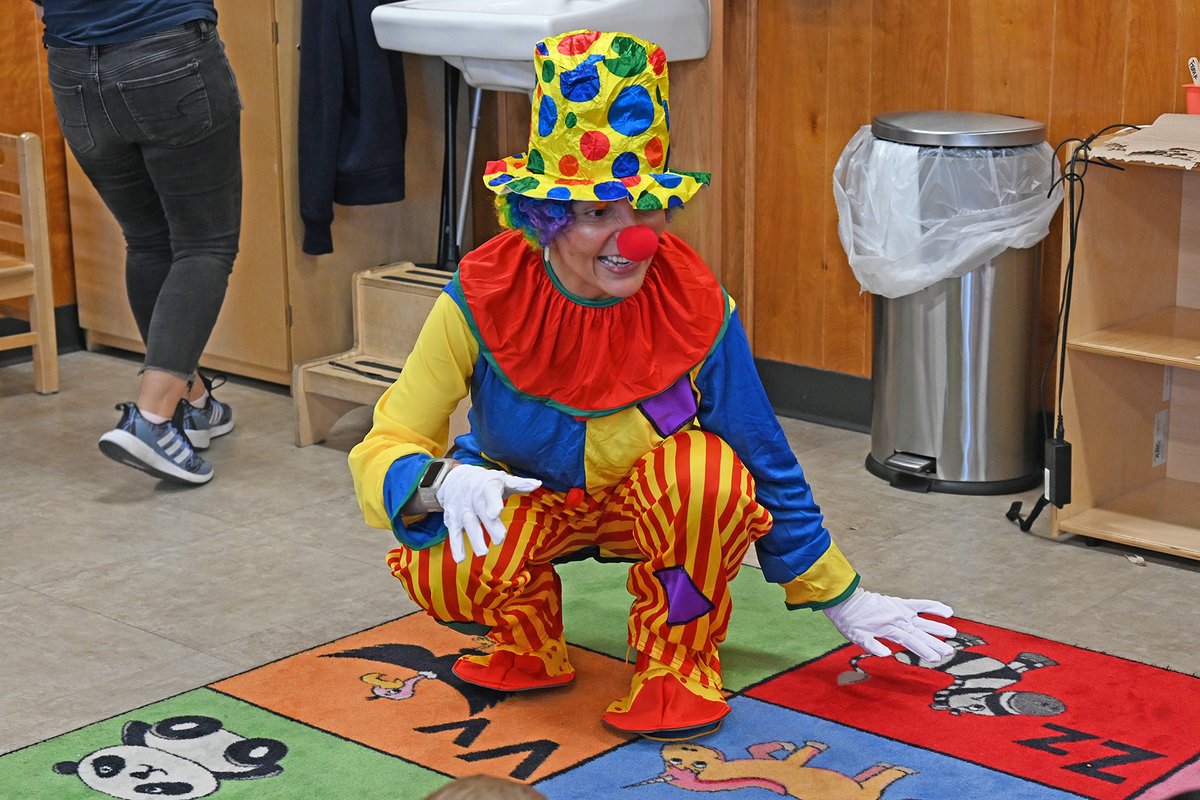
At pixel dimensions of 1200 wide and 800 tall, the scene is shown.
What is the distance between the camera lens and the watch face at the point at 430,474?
75.3 inches

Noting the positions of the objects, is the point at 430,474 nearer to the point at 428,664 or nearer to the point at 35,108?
the point at 428,664

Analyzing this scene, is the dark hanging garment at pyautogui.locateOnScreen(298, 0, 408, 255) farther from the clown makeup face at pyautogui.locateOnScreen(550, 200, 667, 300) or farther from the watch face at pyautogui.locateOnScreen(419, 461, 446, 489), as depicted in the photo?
the watch face at pyautogui.locateOnScreen(419, 461, 446, 489)

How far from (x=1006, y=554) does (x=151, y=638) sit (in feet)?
4.68

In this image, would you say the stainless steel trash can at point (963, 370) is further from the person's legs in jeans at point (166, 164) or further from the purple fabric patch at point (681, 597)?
the person's legs in jeans at point (166, 164)

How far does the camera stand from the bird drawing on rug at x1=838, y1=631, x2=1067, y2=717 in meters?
2.12

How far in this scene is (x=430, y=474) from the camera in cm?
192

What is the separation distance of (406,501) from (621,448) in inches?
12.1

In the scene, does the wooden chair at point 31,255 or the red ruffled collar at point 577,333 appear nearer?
the red ruffled collar at point 577,333

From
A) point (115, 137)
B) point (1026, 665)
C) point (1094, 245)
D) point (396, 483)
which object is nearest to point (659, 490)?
point (396, 483)

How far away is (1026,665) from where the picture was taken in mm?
2260

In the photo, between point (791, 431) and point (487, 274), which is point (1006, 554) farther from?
point (487, 274)

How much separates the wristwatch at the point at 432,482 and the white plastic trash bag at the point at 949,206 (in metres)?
1.36

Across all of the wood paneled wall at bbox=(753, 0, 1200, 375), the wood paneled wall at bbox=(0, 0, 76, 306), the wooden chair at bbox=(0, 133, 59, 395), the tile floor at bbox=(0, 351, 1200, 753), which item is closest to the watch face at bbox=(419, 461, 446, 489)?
the tile floor at bbox=(0, 351, 1200, 753)

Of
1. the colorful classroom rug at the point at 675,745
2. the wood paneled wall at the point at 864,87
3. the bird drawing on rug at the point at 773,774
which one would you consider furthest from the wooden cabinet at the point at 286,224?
the bird drawing on rug at the point at 773,774
